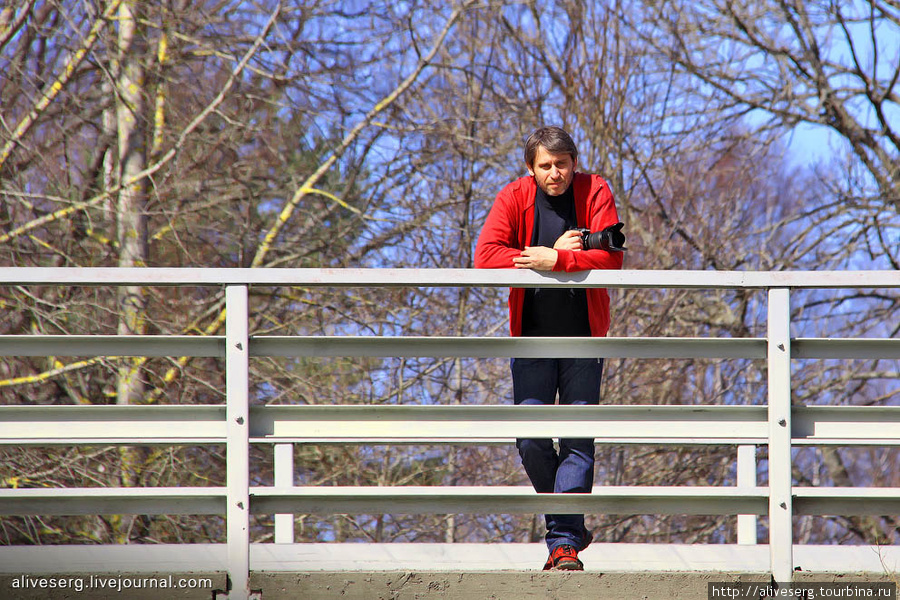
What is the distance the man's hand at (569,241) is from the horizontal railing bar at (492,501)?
0.81m

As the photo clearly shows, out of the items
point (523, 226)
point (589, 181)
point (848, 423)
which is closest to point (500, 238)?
point (523, 226)

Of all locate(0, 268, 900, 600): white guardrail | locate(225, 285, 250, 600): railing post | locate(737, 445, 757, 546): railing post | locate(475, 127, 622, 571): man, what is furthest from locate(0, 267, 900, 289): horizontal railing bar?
locate(737, 445, 757, 546): railing post

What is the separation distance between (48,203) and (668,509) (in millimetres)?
9170

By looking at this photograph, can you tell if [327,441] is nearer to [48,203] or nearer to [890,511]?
[890,511]

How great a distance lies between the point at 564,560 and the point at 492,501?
1.06ft

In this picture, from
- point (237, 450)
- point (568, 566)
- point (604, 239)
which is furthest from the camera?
point (604, 239)

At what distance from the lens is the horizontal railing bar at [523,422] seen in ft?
11.0

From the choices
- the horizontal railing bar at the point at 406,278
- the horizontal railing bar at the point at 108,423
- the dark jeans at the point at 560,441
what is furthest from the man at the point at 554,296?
the horizontal railing bar at the point at 108,423

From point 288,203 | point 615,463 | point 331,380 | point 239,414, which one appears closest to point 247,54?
point 288,203

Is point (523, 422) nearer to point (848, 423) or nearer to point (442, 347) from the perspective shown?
point (442, 347)

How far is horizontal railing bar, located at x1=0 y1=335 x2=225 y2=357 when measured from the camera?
3.35 metres

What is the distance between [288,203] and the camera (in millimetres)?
11625

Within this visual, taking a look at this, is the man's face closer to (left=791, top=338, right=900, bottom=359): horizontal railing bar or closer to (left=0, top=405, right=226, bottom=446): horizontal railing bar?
(left=791, top=338, right=900, bottom=359): horizontal railing bar

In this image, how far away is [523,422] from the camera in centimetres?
336
